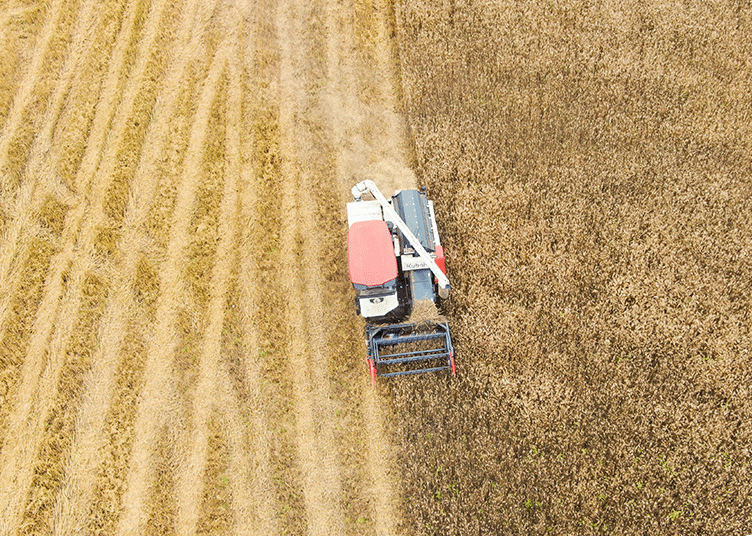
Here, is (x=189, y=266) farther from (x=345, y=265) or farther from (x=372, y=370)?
(x=372, y=370)

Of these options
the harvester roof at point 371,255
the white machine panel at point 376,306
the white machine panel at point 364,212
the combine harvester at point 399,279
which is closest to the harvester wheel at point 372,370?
the combine harvester at point 399,279

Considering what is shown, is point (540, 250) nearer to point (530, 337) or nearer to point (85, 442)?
point (530, 337)

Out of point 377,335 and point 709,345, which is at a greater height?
point 377,335

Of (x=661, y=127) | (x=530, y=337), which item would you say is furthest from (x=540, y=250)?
(x=661, y=127)

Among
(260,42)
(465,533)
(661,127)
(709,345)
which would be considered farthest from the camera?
(260,42)

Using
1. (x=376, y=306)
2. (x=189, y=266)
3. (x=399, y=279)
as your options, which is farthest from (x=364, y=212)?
(x=189, y=266)

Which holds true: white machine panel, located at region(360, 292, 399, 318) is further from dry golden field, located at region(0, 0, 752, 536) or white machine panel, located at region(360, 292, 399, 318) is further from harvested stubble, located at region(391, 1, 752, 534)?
harvested stubble, located at region(391, 1, 752, 534)
